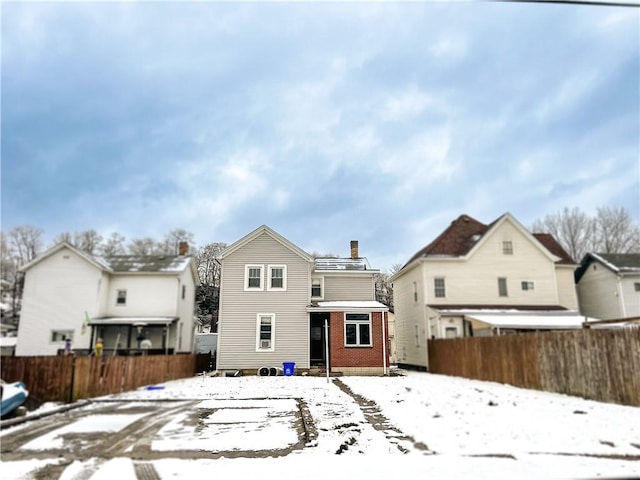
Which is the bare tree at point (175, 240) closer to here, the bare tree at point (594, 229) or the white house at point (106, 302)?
the white house at point (106, 302)

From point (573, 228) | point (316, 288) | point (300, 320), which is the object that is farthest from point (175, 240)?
point (300, 320)

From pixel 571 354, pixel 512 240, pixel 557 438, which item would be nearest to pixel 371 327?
pixel 512 240

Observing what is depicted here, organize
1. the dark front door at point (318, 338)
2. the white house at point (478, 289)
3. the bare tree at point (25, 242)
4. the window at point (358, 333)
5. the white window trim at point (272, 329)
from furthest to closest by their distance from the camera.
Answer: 1. the white house at point (478, 289)
2. the window at point (358, 333)
3. the dark front door at point (318, 338)
4. the white window trim at point (272, 329)
5. the bare tree at point (25, 242)

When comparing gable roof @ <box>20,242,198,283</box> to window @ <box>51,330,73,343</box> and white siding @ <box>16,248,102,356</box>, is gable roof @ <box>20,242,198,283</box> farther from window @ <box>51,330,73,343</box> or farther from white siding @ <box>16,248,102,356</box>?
window @ <box>51,330,73,343</box>

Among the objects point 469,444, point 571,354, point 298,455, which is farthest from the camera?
point 571,354

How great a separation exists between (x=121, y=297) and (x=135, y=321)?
10.0 inches

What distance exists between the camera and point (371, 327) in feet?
53.2

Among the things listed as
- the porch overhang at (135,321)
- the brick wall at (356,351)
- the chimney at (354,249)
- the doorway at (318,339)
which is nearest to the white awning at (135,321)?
the porch overhang at (135,321)

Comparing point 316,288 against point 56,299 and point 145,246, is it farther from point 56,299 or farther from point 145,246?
point 145,246

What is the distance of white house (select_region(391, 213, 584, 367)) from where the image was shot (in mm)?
16438

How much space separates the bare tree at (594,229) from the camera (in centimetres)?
281

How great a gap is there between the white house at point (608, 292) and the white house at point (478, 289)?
152 centimetres

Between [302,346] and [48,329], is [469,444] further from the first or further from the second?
[302,346]

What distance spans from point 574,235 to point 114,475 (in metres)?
3.20
